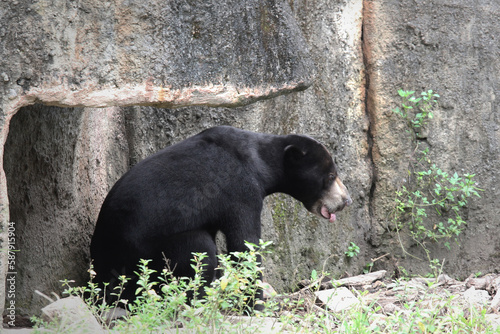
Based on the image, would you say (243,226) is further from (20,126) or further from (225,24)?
(20,126)

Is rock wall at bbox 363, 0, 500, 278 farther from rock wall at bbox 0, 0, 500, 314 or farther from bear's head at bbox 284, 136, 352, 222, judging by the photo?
bear's head at bbox 284, 136, 352, 222

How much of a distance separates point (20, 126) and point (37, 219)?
0.69m

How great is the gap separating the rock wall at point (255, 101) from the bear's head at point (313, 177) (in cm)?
56

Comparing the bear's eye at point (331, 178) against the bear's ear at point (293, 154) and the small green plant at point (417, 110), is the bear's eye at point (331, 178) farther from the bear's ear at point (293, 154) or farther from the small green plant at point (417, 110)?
the small green plant at point (417, 110)

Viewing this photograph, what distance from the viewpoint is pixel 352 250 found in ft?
22.1

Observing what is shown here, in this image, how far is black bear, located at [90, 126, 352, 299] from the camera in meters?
4.64

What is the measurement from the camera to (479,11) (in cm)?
684

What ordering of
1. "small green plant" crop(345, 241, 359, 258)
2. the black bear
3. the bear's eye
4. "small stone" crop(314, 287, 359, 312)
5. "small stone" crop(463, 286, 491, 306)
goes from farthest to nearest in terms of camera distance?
1. "small green plant" crop(345, 241, 359, 258)
2. "small stone" crop(463, 286, 491, 306)
3. the bear's eye
4. "small stone" crop(314, 287, 359, 312)
5. the black bear

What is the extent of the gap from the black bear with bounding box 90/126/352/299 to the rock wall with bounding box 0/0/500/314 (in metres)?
0.44

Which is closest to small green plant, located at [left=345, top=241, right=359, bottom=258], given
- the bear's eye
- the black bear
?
the bear's eye

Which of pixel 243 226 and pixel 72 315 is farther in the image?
pixel 243 226

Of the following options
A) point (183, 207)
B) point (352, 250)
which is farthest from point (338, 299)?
point (183, 207)

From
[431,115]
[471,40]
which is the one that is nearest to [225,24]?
[431,115]
